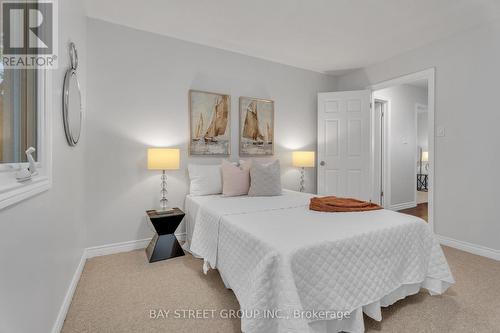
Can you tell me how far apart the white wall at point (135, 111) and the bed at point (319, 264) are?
1278 mm

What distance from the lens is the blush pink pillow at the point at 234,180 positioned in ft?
9.52

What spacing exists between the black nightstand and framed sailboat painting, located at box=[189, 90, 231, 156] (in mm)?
920

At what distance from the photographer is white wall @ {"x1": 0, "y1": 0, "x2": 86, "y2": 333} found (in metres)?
0.91

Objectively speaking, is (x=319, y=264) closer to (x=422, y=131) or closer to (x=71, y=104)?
(x=71, y=104)

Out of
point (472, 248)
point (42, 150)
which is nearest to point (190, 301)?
point (42, 150)

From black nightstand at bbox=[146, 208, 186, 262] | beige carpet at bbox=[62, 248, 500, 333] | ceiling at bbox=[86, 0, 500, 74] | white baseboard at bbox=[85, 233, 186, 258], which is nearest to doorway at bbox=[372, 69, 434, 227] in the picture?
ceiling at bbox=[86, 0, 500, 74]

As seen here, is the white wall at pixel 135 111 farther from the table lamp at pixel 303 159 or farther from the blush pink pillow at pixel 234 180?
the table lamp at pixel 303 159

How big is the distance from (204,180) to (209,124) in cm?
78

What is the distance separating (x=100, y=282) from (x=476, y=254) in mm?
3841

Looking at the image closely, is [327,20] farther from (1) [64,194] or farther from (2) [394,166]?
(2) [394,166]

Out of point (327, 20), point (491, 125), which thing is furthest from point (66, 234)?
point (491, 125)

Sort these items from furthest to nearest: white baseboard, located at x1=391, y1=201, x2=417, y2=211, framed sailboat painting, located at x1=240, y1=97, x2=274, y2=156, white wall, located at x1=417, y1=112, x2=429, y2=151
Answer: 1. white wall, located at x1=417, y1=112, x2=429, y2=151
2. white baseboard, located at x1=391, y1=201, x2=417, y2=211
3. framed sailboat painting, located at x1=240, y1=97, x2=274, y2=156

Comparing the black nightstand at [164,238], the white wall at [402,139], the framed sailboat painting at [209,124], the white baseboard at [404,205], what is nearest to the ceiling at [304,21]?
the framed sailboat painting at [209,124]

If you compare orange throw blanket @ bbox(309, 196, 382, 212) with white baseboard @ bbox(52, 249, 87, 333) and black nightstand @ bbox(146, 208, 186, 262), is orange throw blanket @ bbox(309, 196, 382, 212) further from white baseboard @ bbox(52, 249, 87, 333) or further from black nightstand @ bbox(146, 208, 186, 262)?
white baseboard @ bbox(52, 249, 87, 333)
